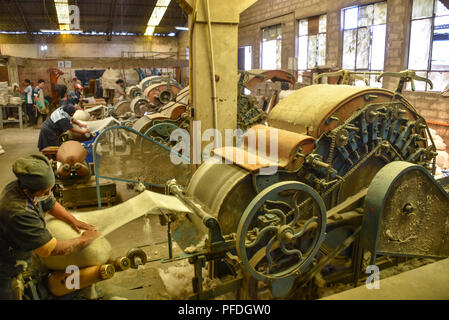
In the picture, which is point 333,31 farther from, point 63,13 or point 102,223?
point 63,13

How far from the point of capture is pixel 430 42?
9250 millimetres

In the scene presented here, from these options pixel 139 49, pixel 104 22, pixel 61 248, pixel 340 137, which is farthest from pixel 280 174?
pixel 139 49

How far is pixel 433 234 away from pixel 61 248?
144 inches

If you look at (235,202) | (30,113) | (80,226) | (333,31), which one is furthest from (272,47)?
(80,226)

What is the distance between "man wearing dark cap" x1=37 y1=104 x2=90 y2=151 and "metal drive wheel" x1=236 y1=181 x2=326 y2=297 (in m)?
5.16

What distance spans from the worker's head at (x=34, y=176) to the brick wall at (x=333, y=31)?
8.79m

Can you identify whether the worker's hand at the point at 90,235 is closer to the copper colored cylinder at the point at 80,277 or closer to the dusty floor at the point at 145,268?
the copper colored cylinder at the point at 80,277

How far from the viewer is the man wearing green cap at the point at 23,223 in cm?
254

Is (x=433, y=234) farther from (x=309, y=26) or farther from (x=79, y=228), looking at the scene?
(x=309, y=26)

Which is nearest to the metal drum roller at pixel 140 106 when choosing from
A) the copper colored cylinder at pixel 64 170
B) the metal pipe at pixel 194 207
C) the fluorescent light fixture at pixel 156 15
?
the copper colored cylinder at pixel 64 170

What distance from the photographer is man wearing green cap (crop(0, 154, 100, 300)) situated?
8.34ft

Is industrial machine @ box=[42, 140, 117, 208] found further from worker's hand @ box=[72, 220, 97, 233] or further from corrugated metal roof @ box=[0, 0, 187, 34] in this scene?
corrugated metal roof @ box=[0, 0, 187, 34]

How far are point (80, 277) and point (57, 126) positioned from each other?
508 centimetres

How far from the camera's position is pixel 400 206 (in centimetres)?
364
